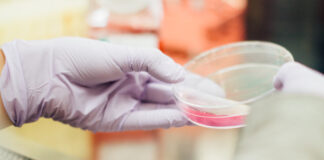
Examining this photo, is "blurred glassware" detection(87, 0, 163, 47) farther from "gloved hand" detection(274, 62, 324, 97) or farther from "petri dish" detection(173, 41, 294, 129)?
"gloved hand" detection(274, 62, 324, 97)

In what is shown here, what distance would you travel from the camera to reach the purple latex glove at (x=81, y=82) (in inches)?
33.5

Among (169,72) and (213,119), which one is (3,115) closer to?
(169,72)

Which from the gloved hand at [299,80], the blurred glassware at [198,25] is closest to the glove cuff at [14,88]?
the gloved hand at [299,80]

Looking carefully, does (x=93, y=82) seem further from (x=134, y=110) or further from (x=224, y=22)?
(x=224, y=22)

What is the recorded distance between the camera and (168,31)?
1.61 meters

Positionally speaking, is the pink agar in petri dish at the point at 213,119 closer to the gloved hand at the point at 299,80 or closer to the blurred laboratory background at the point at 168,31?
the gloved hand at the point at 299,80

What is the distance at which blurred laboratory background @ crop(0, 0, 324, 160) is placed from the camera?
4.55 ft

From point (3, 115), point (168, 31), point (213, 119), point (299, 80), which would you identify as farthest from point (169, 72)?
point (168, 31)

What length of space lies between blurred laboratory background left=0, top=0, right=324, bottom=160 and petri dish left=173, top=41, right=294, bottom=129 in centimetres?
42

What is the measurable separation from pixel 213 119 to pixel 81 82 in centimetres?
41

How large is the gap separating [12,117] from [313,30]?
136 centimetres

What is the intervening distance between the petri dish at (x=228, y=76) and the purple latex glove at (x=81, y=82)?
3.4 inches

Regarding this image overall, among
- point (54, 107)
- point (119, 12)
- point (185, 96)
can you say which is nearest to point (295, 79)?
point (185, 96)

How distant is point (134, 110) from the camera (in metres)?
0.97
